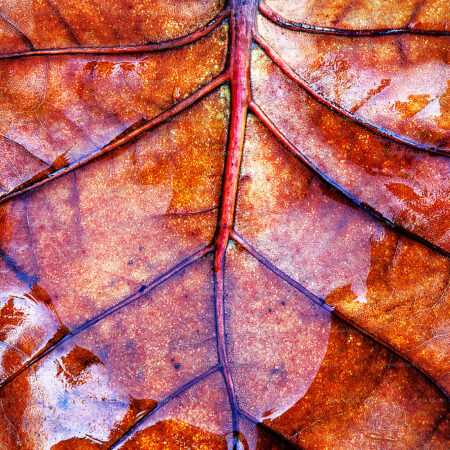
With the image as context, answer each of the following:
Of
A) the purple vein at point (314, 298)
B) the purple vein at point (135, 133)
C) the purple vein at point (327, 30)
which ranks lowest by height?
the purple vein at point (314, 298)

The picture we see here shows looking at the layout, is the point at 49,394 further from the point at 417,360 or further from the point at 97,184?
the point at 417,360

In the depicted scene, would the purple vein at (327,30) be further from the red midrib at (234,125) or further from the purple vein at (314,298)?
the purple vein at (314,298)

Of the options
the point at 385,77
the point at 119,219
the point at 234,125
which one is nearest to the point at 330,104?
the point at 385,77

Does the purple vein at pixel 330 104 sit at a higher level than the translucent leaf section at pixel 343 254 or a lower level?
higher

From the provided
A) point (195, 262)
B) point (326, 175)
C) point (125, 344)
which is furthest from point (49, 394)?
point (326, 175)

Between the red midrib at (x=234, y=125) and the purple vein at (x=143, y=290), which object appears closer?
the red midrib at (x=234, y=125)

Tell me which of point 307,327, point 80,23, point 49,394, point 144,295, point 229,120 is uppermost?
point 80,23

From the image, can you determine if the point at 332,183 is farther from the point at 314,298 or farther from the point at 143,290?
the point at 143,290

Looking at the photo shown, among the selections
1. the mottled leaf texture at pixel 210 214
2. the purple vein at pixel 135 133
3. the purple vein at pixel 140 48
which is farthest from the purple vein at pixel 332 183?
the purple vein at pixel 140 48
